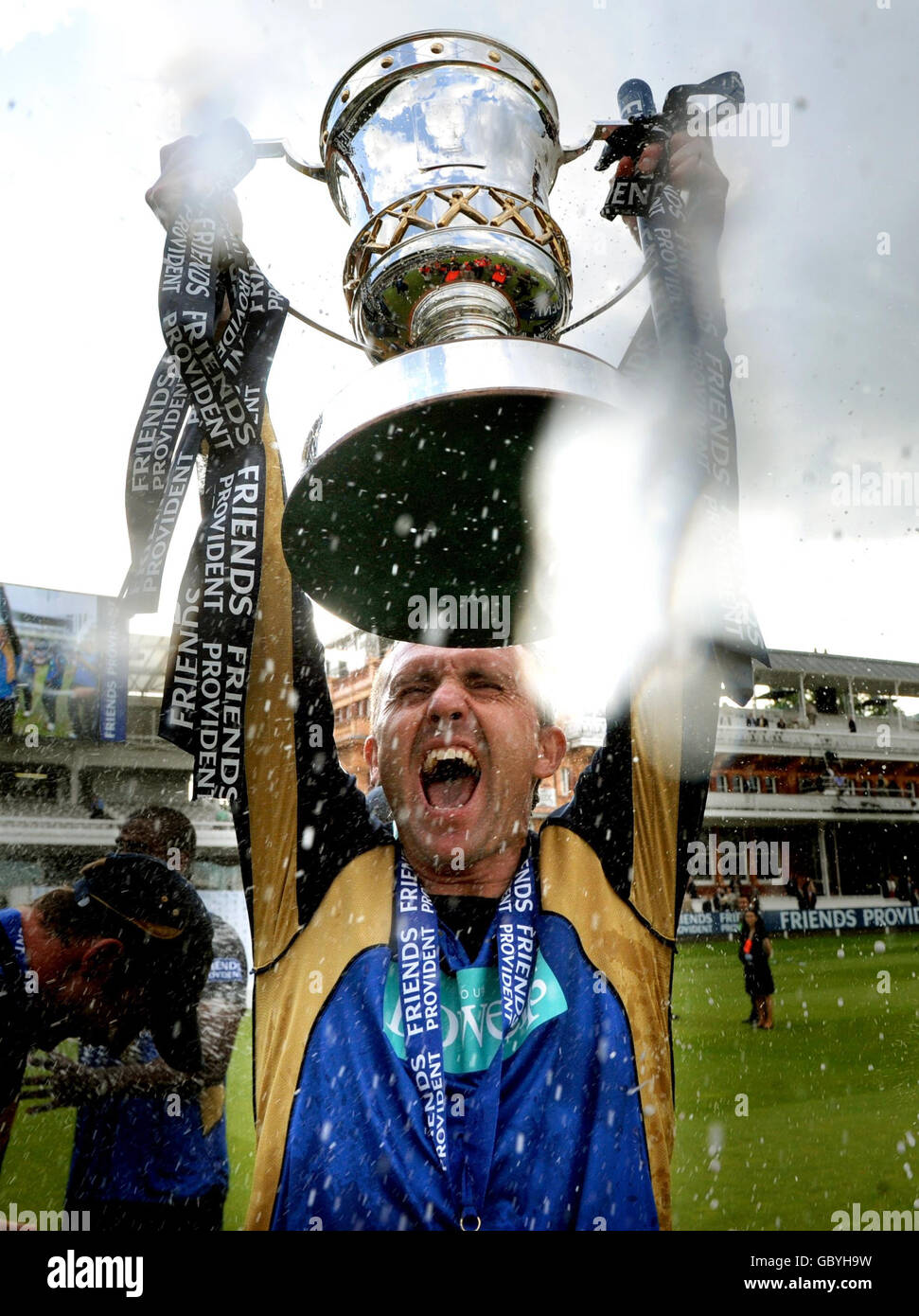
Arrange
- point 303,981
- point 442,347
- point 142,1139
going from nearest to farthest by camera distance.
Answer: point 442,347 < point 303,981 < point 142,1139

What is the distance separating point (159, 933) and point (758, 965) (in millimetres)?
6859

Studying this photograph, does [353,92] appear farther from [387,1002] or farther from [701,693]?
[387,1002]

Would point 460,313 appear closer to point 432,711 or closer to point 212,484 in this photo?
point 212,484

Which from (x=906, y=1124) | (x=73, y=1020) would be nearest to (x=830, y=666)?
(x=906, y=1124)

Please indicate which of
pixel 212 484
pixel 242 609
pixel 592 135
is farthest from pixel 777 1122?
pixel 592 135

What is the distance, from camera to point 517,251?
1.17 meters

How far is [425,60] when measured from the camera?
128 centimetres

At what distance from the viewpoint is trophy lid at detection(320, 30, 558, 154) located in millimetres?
1289

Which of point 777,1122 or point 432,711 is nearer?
point 432,711

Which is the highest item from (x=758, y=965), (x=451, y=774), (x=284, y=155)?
(x=284, y=155)

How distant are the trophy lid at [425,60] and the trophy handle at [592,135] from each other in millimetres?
91

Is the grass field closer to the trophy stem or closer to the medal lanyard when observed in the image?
the medal lanyard

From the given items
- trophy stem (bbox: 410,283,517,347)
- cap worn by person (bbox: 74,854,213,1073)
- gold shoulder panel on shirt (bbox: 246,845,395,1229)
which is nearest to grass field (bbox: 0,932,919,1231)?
cap worn by person (bbox: 74,854,213,1073)
